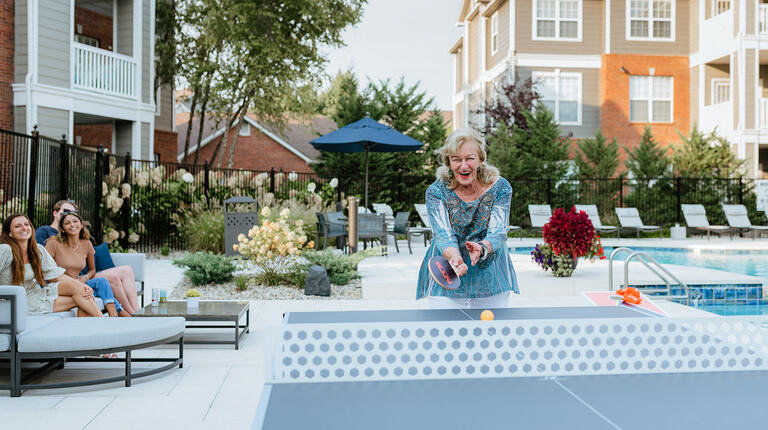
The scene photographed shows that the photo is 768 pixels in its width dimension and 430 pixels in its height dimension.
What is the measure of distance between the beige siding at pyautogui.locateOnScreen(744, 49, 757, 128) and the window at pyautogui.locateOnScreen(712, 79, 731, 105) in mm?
2083

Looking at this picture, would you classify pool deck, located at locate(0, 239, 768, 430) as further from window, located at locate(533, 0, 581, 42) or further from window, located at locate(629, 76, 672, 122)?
window, located at locate(533, 0, 581, 42)

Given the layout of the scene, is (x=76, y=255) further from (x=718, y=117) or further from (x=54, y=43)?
(x=718, y=117)

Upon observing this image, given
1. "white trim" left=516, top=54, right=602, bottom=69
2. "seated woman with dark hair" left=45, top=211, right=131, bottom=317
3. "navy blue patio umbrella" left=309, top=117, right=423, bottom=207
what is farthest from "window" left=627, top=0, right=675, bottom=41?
"seated woman with dark hair" left=45, top=211, right=131, bottom=317

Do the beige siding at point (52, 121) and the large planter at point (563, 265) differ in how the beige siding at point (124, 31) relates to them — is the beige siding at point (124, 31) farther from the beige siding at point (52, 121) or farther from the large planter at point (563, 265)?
the large planter at point (563, 265)

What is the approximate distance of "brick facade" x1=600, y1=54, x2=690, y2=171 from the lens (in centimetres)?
2422

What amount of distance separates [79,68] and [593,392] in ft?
54.3

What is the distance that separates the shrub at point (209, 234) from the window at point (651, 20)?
17.8 m

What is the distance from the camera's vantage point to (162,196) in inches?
562

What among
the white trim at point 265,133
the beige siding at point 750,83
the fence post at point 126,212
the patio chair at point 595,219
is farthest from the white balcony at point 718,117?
the fence post at point 126,212

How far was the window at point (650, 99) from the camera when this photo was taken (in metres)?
24.5

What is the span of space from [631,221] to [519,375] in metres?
18.2

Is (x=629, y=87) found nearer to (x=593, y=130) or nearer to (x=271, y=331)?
(x=593, y=130)

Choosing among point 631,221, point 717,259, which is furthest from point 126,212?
point 631,221

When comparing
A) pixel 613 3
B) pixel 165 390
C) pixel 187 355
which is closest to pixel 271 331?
pixel 165 390
